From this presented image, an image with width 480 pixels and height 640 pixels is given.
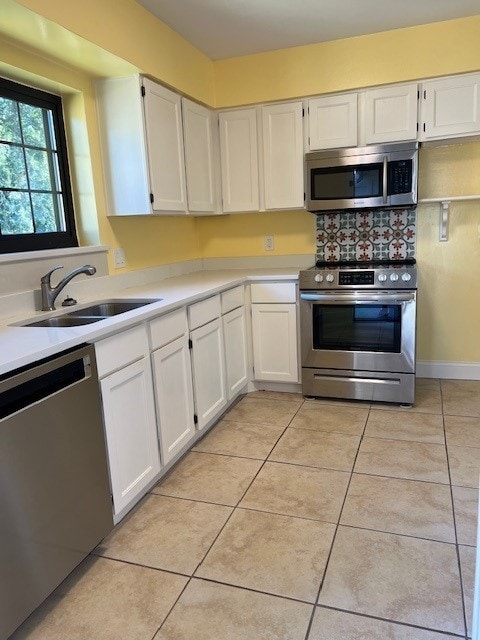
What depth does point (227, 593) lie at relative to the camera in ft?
5.27

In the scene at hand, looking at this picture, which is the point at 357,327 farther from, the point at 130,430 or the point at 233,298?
the point at 130,430

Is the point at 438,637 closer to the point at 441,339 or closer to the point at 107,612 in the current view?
the point at 107,612

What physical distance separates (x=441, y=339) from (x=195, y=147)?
2301 millimetres

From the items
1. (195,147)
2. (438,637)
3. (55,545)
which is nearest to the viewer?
(438,637)

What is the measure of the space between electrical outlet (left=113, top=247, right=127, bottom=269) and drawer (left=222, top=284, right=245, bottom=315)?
2.16 feet

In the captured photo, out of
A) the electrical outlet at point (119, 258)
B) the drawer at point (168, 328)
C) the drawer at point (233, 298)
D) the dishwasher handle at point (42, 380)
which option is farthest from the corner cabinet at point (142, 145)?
the dishwasher handle at point (42, 380)

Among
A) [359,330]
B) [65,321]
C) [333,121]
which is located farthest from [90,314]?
[333,121]

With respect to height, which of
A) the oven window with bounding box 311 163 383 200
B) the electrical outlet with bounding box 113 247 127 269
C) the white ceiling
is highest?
the white ceiling

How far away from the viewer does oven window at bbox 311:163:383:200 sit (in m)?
3.09

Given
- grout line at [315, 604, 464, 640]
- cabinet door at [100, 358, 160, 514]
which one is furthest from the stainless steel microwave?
grout line at [315, 604, 464, 640]

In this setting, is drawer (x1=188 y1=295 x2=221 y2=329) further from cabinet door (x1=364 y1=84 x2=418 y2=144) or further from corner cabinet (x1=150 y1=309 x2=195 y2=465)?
cabinet door (x1=364 y1=84 x2=418 y2=144)

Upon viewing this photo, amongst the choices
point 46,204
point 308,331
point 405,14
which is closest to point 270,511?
point 308,331

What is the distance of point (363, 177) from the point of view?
3.11m

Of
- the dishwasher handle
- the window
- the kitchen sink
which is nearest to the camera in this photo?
the dishwasher handle
